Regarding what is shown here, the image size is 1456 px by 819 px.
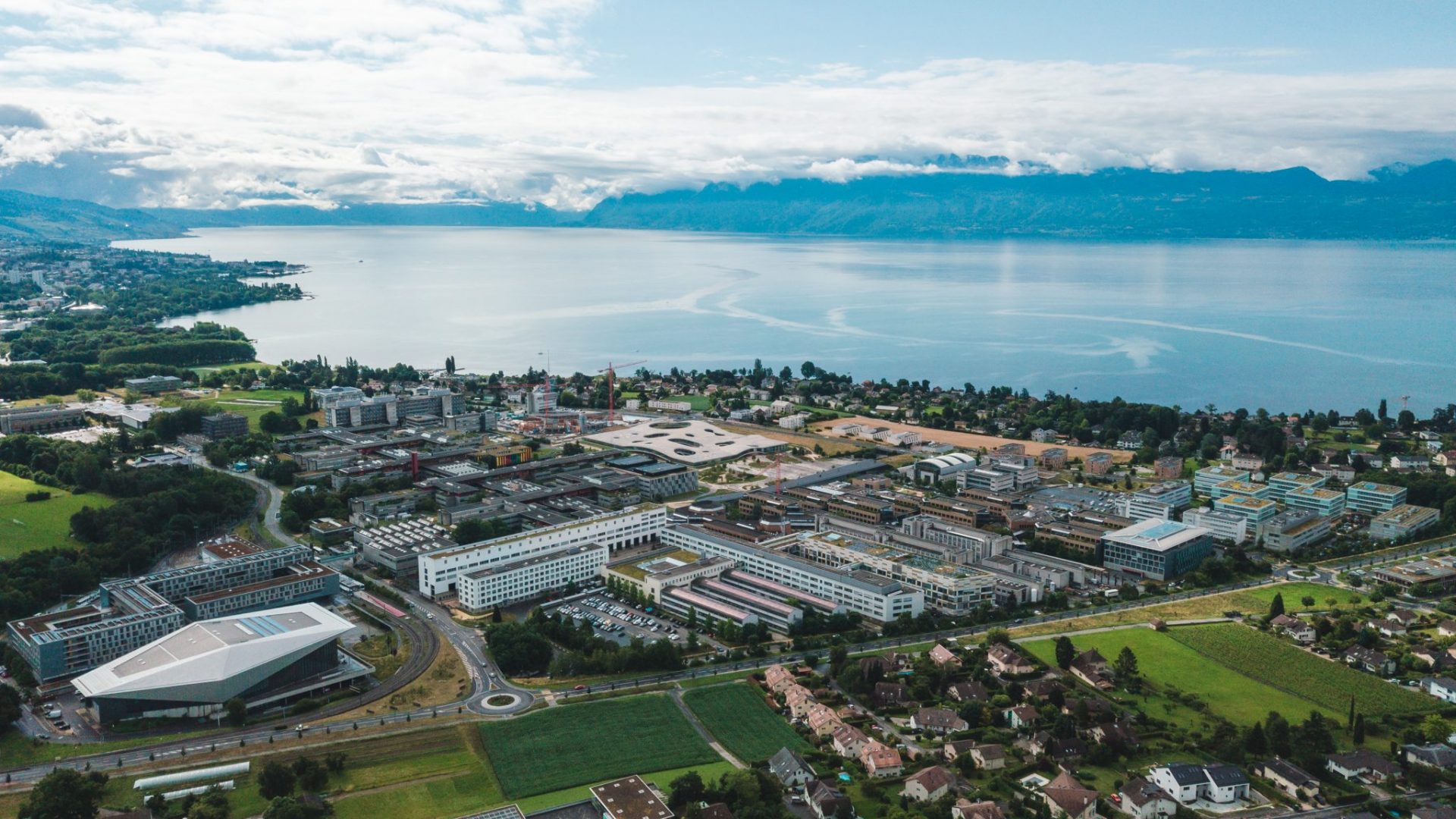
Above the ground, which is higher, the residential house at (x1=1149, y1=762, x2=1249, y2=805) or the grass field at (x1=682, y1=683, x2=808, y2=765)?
the residential house at (x1=1149, y1=762, x2=1249, y2=805)

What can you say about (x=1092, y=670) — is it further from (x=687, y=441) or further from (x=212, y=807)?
(x=687, y=441)

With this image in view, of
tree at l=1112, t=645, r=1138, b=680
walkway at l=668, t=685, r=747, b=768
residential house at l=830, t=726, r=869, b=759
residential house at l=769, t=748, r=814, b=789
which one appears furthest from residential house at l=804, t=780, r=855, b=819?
tree at l=1112, t=645, r=1138, b=680

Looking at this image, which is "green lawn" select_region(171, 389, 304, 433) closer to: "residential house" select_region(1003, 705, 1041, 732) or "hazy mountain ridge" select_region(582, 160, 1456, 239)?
"residential house" select_region(1003, 705, 1041, 732)

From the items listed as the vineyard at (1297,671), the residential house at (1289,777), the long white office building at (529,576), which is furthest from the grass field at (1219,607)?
the long white office building at (529,576)

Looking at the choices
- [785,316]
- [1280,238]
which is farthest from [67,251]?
[1280,238]

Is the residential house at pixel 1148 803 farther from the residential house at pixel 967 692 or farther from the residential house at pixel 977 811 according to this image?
the residential house at pixel 967 692

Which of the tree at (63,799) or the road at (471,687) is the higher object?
the tree at (63,799)

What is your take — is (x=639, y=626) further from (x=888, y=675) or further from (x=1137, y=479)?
(x=1137, y=479)
